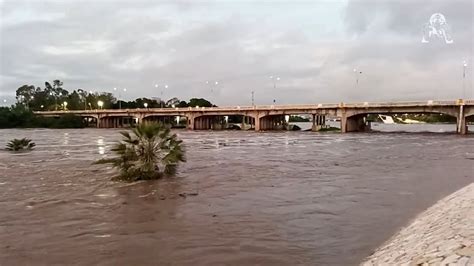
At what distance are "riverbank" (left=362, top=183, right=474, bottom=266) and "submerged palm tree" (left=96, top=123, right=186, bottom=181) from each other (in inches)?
561

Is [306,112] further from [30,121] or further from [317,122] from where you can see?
[30,121]

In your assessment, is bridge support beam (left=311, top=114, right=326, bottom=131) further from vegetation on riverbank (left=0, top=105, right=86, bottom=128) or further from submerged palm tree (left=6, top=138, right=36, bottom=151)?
submerged palm tree (left=6, top=138, right=36, bottom=151)

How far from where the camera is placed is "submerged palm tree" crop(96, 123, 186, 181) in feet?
73.9

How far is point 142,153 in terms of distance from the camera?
75.6 ft

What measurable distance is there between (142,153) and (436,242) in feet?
56.5

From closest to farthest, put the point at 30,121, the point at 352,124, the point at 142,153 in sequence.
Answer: the point at 142,153, the point at 352,124, the point at 30,121

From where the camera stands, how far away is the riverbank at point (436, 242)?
276 inches

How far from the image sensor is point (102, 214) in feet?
48.1

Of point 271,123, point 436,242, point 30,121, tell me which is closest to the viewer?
point 436,242

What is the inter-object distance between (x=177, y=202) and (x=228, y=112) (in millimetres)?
105591

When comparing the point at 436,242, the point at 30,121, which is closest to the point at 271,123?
the point at 30,121

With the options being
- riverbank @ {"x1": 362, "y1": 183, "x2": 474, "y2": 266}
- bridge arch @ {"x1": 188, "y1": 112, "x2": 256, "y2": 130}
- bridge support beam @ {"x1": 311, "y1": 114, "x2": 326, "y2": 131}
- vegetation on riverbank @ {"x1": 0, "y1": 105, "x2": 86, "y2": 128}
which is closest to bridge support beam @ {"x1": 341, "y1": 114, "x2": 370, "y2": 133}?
bridge support beam @ {"x1": 311, "y1": 114, "x2": 326, "y2": 131}

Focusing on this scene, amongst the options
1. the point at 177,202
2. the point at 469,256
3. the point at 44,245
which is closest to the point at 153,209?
the point at 177,202

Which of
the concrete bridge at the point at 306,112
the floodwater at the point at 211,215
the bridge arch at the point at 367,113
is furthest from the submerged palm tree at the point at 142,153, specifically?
the bridge arch at the point at 367,113
